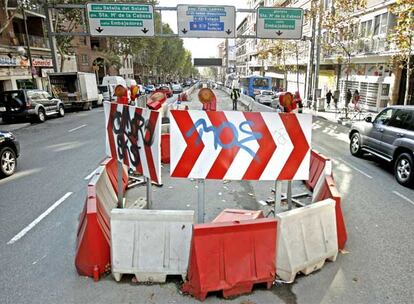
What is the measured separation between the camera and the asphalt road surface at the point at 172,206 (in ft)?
11.1

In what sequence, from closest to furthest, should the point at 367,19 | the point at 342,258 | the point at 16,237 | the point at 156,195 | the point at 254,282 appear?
the point at 254,282, the point at 342,258, the point at 16,237, the point at 156,195, the point at 367,19

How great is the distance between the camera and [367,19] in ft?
76.1

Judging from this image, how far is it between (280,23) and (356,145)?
11.1 m

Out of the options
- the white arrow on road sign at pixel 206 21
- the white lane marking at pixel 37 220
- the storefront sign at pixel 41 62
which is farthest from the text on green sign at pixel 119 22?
the storefront sign at pixel 41 62

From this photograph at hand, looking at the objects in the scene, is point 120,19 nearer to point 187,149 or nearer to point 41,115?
point 41,115

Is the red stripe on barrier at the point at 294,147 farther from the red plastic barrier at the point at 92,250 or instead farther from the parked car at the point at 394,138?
the parked car at the point at 394,138

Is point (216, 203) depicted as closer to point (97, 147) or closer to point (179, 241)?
point (179, 241)

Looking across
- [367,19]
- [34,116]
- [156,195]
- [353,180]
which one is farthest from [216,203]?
[367,19]

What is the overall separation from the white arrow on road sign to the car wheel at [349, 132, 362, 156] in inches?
422

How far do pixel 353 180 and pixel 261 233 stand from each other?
16.4ft

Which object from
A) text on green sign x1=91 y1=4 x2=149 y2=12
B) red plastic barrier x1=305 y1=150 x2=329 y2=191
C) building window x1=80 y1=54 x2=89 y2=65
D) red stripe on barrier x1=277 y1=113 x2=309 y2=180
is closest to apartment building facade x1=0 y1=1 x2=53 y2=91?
text on green sign x1=91 y1=4 x2=149 y2=12

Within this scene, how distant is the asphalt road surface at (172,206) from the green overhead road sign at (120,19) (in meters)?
10.6

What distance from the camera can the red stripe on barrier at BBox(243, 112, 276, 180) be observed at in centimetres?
379

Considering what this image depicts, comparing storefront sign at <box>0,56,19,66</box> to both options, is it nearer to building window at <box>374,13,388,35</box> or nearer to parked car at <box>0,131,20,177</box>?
parked car at <box>0,131,20,177</box>
